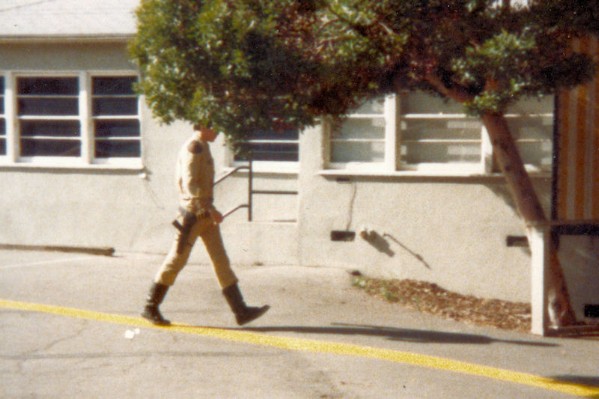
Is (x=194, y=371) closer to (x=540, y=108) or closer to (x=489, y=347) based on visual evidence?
(x=489, y=347)

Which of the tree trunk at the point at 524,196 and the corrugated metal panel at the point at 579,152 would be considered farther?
the corrugated metal panel at the point at 579,152

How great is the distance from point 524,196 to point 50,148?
804 cm

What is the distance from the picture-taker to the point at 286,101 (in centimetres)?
881

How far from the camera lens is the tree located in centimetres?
820

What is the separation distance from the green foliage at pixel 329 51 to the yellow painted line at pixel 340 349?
5.86ft

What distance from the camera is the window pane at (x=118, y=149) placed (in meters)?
14.3

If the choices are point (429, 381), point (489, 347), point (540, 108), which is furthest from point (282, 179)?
point (429, 381)

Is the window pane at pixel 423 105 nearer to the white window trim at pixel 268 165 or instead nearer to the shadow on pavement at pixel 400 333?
the white window trim at pixel 268 165

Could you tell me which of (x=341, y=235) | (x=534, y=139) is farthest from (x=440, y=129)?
(x=341, y=235)

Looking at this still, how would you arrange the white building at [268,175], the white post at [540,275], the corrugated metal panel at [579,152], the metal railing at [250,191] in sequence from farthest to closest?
the metal railing at [250,191], the white building at [268,175], the corrugated metal panel at [579,152], the white post at [540,275]

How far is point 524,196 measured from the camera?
380 inches

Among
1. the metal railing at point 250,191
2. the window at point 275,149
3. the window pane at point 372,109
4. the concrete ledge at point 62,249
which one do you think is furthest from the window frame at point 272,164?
the concrete ledge at point 62,249

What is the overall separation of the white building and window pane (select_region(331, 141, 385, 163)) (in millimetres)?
15

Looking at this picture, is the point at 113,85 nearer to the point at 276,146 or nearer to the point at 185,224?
the point at 276,146
